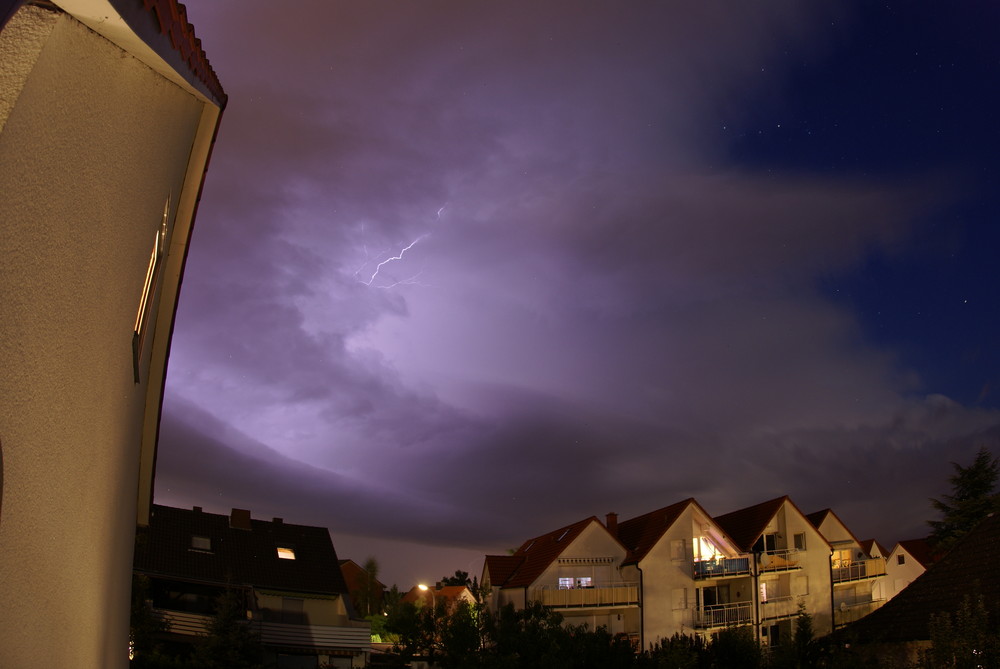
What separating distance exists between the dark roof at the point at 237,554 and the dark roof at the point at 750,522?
74.5ft

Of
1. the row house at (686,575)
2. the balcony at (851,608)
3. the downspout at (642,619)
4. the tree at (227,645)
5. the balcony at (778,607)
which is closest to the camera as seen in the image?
the tree at (227,645)

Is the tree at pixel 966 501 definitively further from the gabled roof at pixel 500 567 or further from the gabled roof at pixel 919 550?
the gabled roof at pixel 500 567

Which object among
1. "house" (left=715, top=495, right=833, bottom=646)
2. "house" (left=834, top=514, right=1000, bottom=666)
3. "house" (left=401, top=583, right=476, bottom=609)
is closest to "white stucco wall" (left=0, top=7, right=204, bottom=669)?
"house" (left=834, top=514, right=1000, bottom=666)

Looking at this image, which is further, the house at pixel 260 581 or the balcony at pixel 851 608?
the balcony at pixel 851 608

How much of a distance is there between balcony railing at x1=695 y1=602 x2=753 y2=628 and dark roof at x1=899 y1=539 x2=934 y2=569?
80.4 feet

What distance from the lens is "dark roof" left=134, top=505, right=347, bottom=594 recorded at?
4150cm

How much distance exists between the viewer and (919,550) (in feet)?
229

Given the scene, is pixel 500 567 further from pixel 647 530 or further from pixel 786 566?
pixel 786 566

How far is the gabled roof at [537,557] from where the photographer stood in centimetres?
4772

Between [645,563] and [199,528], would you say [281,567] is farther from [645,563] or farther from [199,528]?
[645,563]

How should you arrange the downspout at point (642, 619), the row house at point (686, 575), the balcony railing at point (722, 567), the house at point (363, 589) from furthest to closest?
the house at point (363, 589), the balcony railing at point (722, 567), the row house at point (686, 575), the downspout at point (642, 619)

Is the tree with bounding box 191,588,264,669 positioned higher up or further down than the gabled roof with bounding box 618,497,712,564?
further down

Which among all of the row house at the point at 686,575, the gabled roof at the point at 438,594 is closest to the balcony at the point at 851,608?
the row house at the point at 686,575

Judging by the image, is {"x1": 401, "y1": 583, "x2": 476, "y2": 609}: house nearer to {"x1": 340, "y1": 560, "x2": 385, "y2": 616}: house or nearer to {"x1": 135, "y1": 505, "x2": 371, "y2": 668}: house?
{"x1": 340, "y1": 560, "x2": 385, "y2": 616}: house
